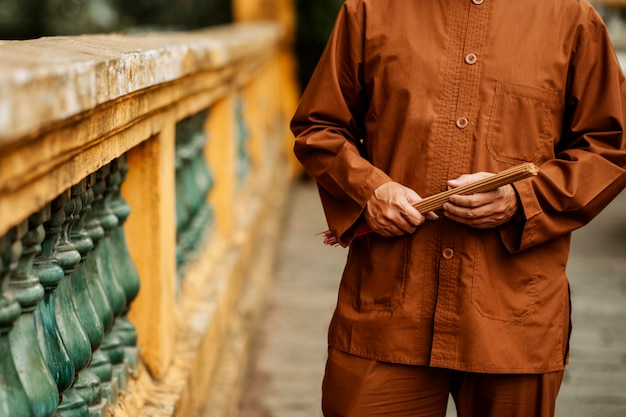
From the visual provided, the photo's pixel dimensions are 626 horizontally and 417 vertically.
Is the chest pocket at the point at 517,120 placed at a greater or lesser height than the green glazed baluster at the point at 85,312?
greater

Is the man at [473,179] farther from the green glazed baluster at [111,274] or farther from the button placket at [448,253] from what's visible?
the green glazed baluster at [111,274]

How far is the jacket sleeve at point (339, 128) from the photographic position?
2750 millimetres

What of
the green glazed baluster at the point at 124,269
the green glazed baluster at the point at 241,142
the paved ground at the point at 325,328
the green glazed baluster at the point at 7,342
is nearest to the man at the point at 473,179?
the green glazed baluster at the point at 124,269

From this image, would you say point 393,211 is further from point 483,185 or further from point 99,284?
point 99,284

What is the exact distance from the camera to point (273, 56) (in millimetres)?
10305

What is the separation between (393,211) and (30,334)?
3.26ft

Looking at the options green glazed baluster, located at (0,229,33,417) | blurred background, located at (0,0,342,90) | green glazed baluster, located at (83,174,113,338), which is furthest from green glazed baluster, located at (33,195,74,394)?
blurred background, located at (0,0,342,90)

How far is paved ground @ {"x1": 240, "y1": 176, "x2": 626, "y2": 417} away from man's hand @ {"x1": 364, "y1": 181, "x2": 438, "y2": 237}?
207 cm

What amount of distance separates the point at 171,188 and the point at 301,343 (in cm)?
220

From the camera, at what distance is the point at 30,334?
81.7 inches

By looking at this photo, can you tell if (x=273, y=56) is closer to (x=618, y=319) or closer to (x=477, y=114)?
(x=618, y=319)

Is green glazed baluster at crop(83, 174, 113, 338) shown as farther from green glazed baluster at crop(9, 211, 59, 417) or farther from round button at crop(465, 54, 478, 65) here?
round button at crop(465, 54, 478, 65)

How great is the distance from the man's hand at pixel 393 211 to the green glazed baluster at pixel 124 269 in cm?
82

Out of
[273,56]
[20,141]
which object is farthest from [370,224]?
[273,56]
